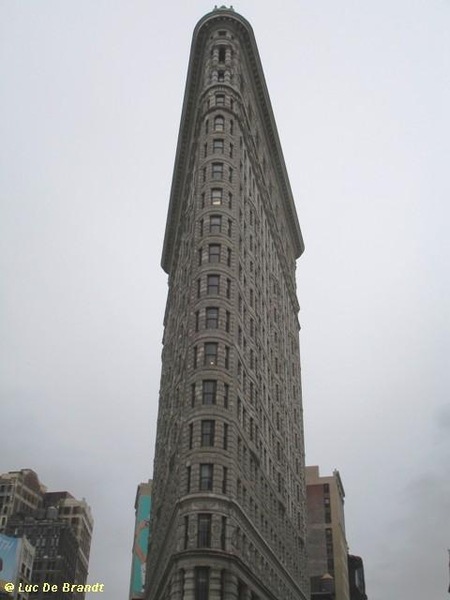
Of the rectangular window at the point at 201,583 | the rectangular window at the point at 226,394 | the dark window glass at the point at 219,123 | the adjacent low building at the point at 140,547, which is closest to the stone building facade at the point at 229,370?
the rectangular window at the point at 201,583

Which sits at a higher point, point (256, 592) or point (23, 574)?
point (23, 574)

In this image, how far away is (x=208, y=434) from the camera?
5988cm

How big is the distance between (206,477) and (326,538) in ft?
442

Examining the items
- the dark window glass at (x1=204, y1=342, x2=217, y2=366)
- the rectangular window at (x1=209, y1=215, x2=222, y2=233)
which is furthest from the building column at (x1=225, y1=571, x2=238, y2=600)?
the rectangular window at (x1=209, y1=215, x2=222, y2=233)

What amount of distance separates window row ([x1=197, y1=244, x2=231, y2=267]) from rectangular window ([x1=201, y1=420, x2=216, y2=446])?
18251 millimetres

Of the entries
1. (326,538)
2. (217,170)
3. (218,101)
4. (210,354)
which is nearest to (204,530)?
(210,354)

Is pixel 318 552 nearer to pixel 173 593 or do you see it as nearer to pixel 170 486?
pixel 170 486

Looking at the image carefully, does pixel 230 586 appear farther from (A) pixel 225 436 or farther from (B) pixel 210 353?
(B) pixel 210 353

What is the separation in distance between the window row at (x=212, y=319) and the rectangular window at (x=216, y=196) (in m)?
14.1

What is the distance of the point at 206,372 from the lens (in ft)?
206

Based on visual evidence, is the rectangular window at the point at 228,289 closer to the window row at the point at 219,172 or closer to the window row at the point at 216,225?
the window row at the point at 216,225

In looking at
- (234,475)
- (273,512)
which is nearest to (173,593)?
(234,475)

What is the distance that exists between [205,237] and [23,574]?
114585 millimetres

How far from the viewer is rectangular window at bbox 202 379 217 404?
61594 millimetres
